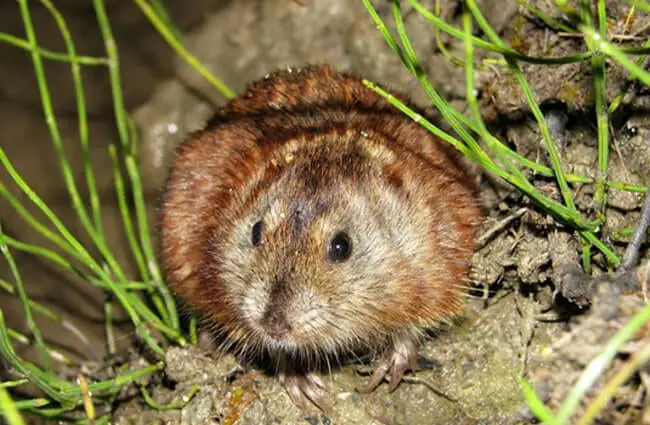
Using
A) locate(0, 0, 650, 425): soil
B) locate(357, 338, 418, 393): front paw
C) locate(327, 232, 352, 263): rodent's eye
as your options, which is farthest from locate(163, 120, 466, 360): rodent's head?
locate(0, 0, 650, 425): soil

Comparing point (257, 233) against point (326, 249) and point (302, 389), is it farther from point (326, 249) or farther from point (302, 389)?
point (302, 389)

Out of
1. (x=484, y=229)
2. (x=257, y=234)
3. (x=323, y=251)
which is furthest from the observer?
(x=484, y=229)

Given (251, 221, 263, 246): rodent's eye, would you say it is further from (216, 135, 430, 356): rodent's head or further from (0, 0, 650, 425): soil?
(0, 0, 650, 425): soil

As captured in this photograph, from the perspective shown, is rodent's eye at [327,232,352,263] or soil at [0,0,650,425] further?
soil at [0,0,650,425]

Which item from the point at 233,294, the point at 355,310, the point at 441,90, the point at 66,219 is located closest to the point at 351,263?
Result: the point at 355,310

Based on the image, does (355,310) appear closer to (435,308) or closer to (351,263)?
(351,263)

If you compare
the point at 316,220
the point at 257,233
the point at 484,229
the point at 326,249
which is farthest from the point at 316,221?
the point at 484,229
